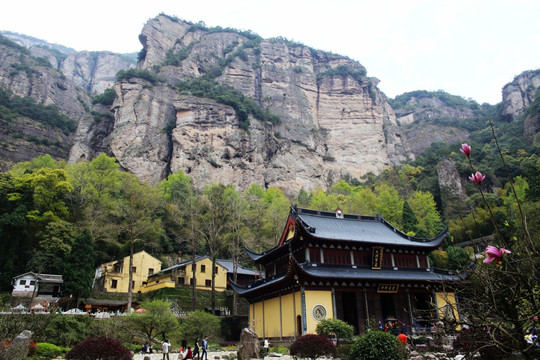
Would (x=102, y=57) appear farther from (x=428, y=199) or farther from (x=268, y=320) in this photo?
(x=268, y=320)

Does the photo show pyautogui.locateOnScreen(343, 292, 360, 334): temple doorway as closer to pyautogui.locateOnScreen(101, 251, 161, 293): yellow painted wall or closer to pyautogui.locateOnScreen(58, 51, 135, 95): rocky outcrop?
pyautogui.locateOnScreen(101, 251, 161, 293): yellow painted wall

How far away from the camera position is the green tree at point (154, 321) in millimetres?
20188

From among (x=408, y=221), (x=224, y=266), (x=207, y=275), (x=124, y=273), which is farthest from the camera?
(x=408, y=221)

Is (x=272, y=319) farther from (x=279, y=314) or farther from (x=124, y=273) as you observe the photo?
(x=124, y=273)

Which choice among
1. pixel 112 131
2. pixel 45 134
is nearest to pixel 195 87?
pixel 112 131

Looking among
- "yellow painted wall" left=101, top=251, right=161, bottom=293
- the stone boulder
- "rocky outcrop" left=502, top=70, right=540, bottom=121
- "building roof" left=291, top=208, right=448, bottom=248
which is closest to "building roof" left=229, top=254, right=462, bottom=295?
"building roof" left=291, top=208, right=448, bottom=248

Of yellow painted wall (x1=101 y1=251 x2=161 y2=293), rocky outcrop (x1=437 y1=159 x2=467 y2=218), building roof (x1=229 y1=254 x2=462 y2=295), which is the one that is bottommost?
building roof (x1=229 y1=254 x2=462 y2=295)

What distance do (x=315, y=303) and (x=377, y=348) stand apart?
11.5 m

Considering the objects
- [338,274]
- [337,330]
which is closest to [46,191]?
[338,274]

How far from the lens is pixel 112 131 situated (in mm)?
73375

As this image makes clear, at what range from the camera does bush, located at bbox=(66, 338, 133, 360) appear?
10.8 m

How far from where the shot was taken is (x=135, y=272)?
41750 mm

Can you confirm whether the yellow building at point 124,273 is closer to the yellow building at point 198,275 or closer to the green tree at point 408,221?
the yellow building at point 198,275

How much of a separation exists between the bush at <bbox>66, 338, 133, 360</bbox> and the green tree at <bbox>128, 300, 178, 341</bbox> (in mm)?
9278
